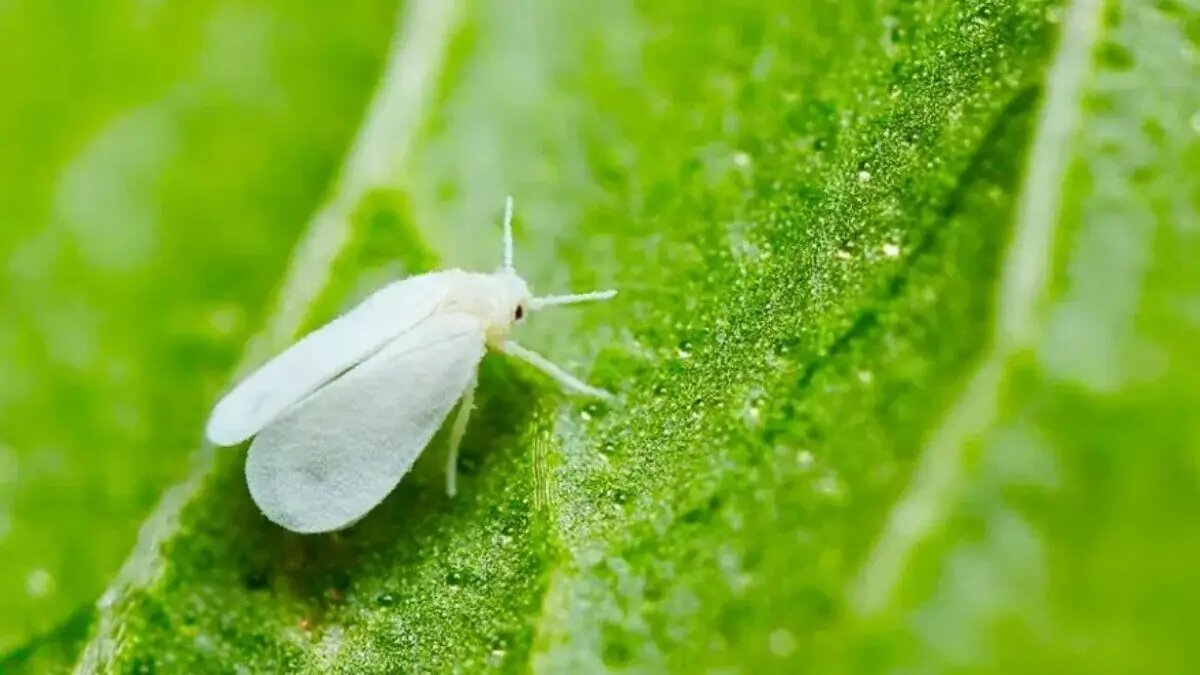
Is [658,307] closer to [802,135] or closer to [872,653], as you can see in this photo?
[802,135]

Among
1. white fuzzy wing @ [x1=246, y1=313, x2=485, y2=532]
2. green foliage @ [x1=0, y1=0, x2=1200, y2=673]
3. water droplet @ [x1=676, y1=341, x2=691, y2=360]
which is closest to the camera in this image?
green foliage @ [x1=0, y1=0, x2=1200, y2=673]

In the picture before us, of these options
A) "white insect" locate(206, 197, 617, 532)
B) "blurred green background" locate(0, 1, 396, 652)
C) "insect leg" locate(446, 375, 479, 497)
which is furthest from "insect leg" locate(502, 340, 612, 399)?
"blurred green background" locate(0, 1, 396, 652)

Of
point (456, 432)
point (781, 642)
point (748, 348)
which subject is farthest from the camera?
point (456, 432)

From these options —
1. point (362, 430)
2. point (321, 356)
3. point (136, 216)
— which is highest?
point (136, 216)

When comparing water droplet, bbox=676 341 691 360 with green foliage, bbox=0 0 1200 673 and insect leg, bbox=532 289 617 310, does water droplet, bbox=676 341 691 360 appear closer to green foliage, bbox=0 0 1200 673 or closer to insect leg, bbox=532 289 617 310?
green foliage, bbox=0 0 1200 673

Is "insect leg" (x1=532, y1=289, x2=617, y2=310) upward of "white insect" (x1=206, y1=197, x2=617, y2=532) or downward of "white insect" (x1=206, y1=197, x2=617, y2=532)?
upward

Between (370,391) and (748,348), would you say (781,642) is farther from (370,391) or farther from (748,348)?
(370,391)

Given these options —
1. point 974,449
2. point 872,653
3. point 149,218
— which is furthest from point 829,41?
point 149,218

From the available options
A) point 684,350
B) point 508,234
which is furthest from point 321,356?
point 684,350
